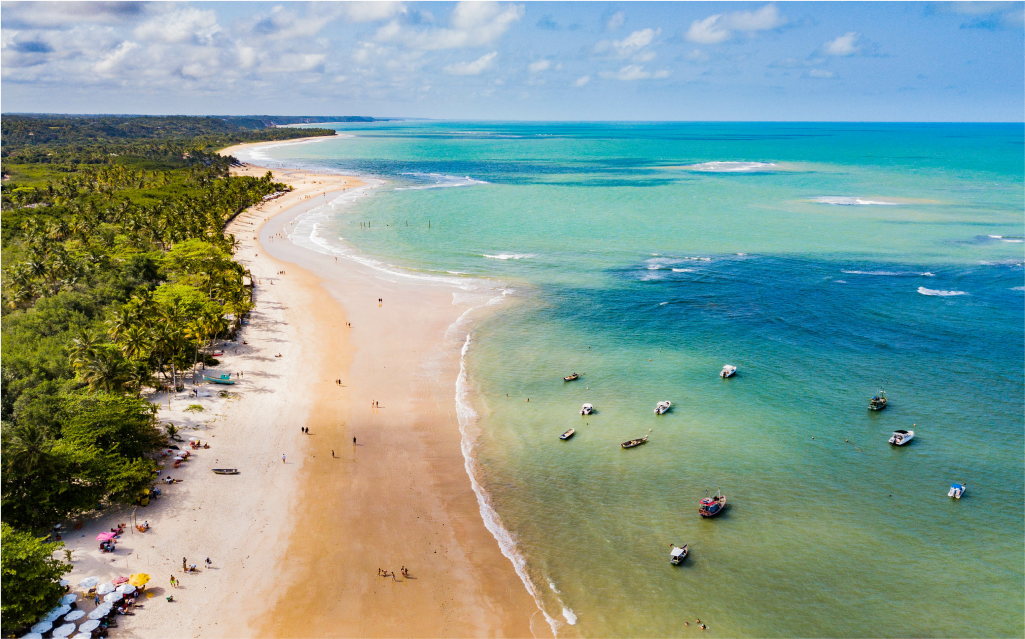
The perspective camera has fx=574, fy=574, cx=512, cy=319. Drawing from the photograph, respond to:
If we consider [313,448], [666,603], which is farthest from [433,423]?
[666,603]

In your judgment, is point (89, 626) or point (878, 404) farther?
point (878, 404)

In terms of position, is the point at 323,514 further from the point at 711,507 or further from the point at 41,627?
the point at 711,507

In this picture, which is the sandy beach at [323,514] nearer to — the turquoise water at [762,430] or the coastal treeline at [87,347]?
the coastal treeline at [87,347]

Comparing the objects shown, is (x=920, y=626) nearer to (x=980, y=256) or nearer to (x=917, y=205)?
(x=980, y=256)

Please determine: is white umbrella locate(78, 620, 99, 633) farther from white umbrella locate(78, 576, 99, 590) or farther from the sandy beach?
white umbrella locate(78, 576, 99, 590)

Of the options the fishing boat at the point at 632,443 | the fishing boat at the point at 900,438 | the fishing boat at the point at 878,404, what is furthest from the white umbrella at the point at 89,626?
the fishing boat at the point at 878,404

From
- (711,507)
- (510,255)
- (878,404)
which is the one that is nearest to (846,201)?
(510,255)
